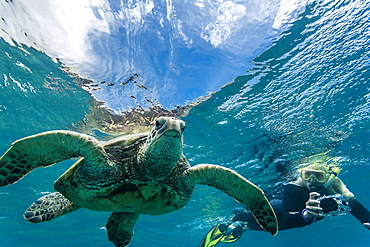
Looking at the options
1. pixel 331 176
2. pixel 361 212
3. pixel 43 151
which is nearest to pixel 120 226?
pixel 43 151

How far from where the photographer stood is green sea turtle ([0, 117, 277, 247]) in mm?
2785

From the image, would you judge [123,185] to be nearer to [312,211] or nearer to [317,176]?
[312,211]

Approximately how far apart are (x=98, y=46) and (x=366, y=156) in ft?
48.1

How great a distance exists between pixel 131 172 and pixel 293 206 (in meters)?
7.25

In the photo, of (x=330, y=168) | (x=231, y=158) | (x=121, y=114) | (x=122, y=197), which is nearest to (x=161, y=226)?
(x=231, y=158)

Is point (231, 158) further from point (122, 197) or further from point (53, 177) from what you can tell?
point (53, 177)

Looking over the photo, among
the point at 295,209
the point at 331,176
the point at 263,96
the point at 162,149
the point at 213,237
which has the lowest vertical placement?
the point at 162,149

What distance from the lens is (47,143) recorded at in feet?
9.09

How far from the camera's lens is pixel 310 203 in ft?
22.5

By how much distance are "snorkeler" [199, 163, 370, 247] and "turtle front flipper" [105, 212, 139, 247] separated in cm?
531

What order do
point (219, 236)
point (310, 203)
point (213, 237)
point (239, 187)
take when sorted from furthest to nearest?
point (219, 236) → point (213, 237) → point (310, 203) → point (239, 187)

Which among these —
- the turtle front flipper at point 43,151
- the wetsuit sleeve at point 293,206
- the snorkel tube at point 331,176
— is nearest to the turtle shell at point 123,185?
the turtle front flipper at point 43,151

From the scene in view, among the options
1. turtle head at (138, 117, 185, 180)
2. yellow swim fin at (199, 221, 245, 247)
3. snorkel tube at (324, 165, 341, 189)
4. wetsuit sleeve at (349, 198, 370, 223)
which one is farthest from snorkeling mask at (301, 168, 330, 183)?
turtle head at (138, 117, 185, 180)

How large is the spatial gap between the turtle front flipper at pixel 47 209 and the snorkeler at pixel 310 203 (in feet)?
22.0
